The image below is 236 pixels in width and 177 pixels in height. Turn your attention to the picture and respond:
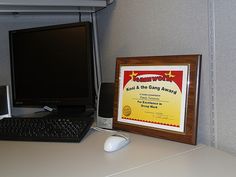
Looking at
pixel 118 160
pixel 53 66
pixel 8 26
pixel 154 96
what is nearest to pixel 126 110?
pixel 154 96

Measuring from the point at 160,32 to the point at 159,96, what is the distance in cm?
24

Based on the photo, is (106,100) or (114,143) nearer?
(114,143)

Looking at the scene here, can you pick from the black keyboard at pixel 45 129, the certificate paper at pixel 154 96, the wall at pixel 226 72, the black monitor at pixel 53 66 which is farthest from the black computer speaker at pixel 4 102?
the wall at pixel 226 72

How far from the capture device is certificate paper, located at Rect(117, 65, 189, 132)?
0.75m

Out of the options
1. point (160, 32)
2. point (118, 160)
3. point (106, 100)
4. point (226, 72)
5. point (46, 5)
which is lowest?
point (118, 160)

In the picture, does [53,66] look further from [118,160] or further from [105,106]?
[118,160]

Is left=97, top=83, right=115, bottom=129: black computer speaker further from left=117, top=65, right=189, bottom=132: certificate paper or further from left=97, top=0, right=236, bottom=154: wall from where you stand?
left=97, top=0, right=236, bottom=154: wall

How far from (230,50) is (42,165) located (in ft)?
1.85

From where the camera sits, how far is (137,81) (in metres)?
0.87

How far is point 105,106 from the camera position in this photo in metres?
0.99

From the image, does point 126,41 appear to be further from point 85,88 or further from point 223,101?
point 223,101

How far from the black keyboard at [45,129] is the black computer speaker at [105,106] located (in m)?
0.06

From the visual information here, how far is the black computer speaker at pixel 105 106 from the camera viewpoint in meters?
0.96

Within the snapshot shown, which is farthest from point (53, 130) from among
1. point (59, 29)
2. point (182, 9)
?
point (182, 9)
